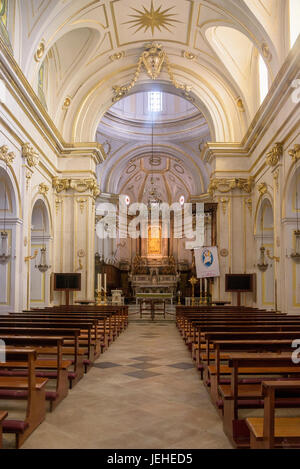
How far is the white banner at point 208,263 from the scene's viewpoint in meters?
15.6

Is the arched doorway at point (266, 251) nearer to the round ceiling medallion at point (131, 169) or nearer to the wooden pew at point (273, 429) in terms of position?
the wooden pew at point (273, 429)

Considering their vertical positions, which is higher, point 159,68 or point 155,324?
point 159,68

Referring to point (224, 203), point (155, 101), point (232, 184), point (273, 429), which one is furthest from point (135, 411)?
point (155, 101)

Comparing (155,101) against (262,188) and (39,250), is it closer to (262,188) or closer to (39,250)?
(262,188)

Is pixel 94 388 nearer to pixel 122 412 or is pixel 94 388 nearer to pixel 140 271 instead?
pixel 122 412

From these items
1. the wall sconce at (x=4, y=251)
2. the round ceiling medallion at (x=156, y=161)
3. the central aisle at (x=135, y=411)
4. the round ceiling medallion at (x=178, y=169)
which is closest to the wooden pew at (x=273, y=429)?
the central aisle at (x=135, y=411)

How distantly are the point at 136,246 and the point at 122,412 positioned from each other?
80.0 feet

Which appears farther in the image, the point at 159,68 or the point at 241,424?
the point at 159,68

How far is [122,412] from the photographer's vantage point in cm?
447

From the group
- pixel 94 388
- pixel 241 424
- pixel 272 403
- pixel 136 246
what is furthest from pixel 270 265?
pixel 136 246

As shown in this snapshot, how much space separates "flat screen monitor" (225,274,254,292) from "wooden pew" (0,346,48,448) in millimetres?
11152

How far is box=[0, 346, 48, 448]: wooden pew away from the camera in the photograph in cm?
346

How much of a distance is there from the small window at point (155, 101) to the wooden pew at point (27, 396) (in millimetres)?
22909
